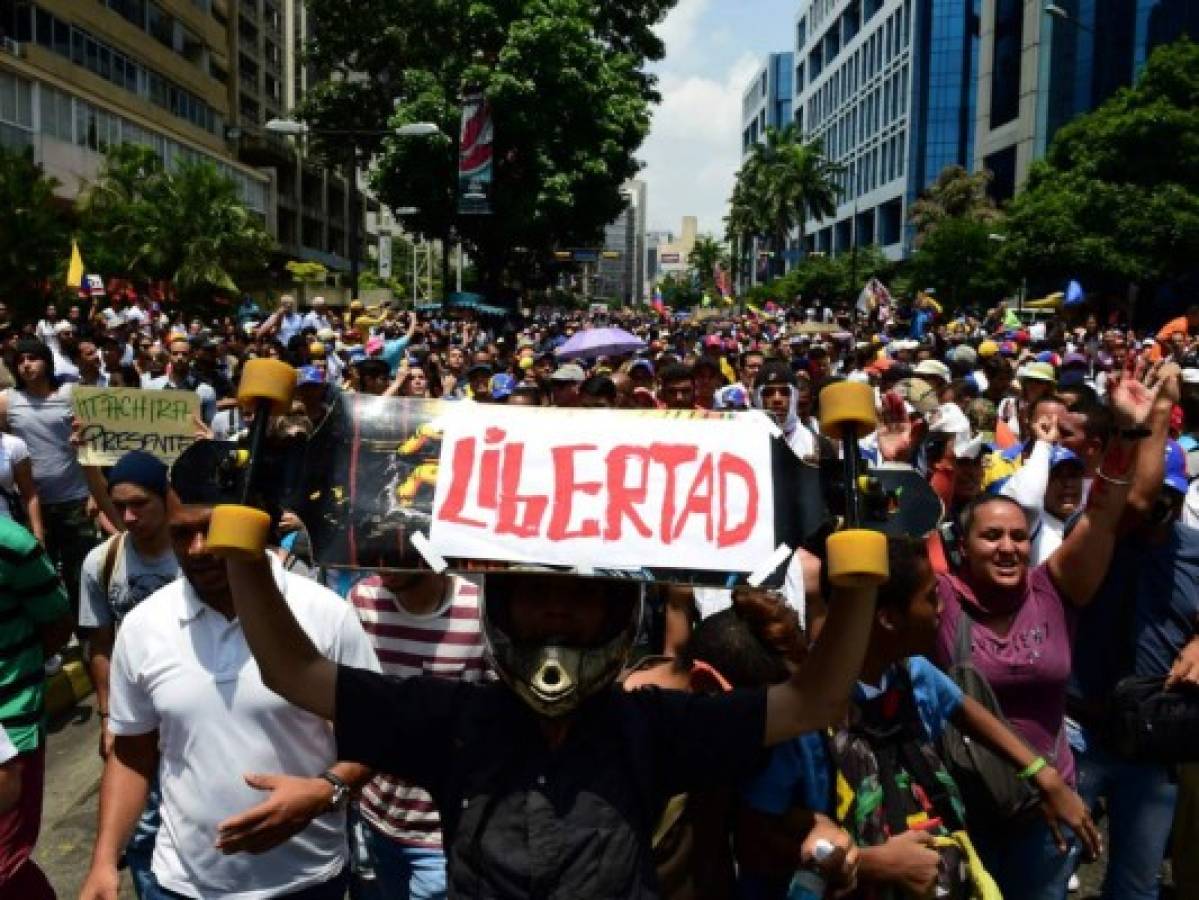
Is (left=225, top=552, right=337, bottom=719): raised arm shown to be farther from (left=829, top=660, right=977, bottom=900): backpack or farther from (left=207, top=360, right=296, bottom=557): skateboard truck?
(left=829, top=660, right=977, bottom=900): backpack

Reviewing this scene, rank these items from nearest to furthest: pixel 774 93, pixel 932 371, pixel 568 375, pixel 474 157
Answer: pixel 932 371
pixel 568 375
pixel 474 157
pixel 774 93

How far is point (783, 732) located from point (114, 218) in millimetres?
31188

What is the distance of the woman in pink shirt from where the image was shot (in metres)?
3.34

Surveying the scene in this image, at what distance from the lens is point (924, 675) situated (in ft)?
9.78

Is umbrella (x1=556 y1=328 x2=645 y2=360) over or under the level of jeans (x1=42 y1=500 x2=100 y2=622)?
over

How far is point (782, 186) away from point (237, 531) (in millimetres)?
84146

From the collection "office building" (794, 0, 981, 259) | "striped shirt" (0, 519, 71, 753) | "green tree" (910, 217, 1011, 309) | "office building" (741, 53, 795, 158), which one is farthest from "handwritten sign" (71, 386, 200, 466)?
"office building" (741, 53, 795, 158)

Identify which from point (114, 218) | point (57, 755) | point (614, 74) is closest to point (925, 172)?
point (614, 74)

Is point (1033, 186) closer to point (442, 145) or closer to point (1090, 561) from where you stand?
point (442, 145)

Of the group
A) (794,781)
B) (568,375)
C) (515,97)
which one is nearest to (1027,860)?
(794,781)

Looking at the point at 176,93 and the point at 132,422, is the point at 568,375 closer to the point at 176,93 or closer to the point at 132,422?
the point at 132,422

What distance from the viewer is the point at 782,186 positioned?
272ft

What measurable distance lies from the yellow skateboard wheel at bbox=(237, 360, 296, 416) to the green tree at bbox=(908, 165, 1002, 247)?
57091 mm

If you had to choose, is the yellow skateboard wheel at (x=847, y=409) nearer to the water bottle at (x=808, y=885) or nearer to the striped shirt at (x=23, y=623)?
the water bottle at (x=808, y=885)
